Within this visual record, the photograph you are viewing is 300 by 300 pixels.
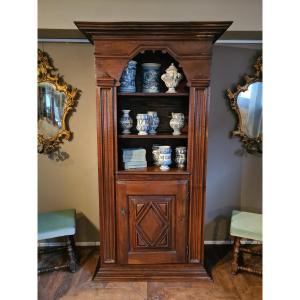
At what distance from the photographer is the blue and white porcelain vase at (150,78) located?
2.41m

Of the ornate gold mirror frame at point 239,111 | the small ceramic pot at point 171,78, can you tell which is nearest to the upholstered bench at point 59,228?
the small ceramic pot at point 171,78

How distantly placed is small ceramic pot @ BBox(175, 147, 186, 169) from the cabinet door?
20cm

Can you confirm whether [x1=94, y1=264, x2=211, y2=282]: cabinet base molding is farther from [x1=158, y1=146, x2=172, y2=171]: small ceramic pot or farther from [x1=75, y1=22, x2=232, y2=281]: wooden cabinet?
[x1=158, y1=146, x2=172, y2=171]: small ceramic pot

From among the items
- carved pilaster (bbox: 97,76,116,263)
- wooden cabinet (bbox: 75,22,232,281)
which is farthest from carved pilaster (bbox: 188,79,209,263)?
carved pilaster (bbox: 97,76,116,263)

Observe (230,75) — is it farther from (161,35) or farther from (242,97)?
(161,35)

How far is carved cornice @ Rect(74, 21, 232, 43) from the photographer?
208cm

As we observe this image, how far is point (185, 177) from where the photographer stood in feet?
7.62

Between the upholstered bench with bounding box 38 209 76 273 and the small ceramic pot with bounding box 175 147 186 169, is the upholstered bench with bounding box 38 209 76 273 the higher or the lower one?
the lower one

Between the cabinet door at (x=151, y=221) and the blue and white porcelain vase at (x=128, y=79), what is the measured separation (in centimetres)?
74

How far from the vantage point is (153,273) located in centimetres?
240
